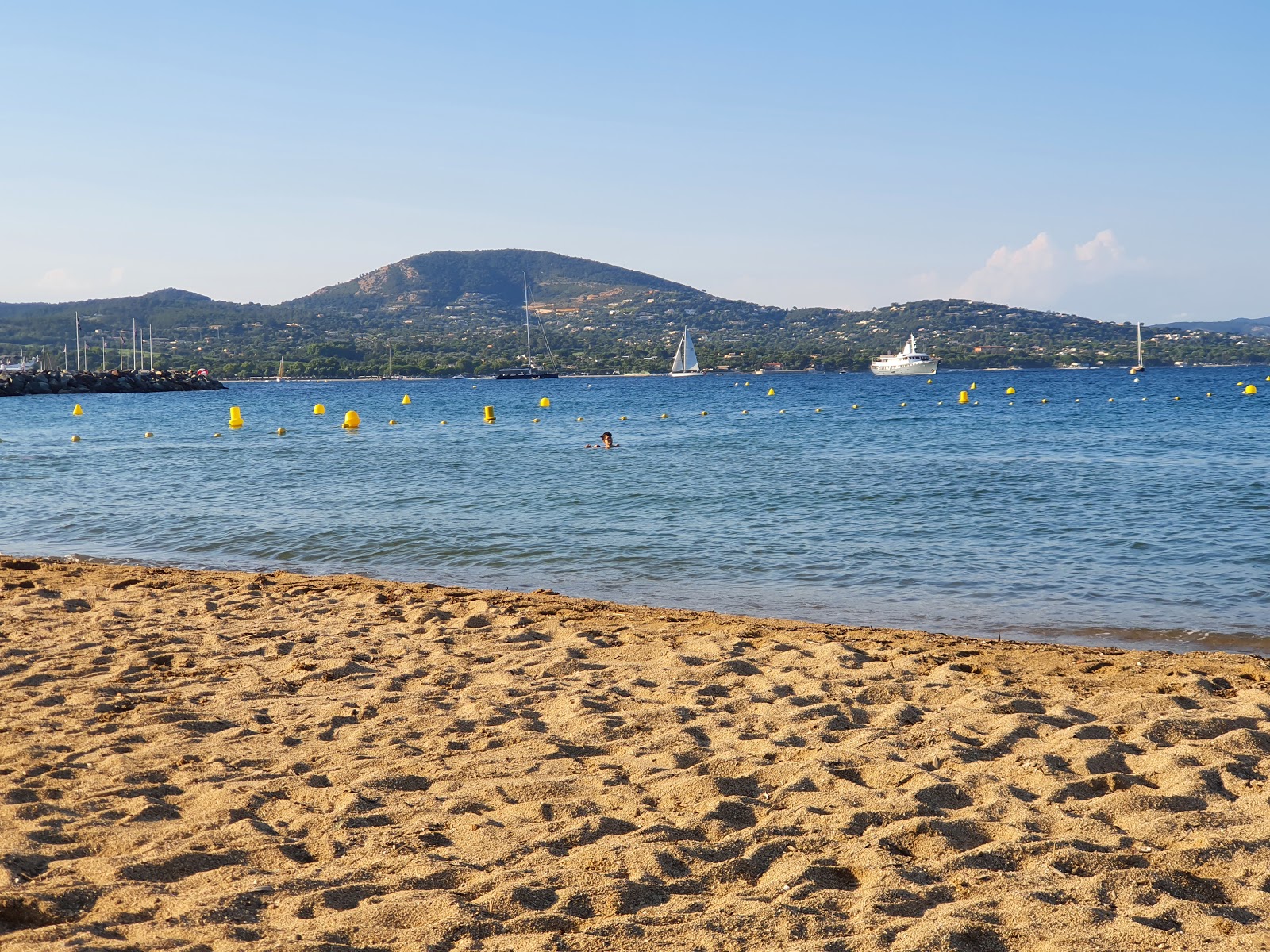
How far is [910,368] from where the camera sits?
122 meters

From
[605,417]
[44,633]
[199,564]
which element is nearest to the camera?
[44,633]

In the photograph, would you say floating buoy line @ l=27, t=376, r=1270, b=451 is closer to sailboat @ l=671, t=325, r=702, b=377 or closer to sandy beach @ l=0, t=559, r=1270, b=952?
sandy beach @ l=0, t=559, r=1270, b=952

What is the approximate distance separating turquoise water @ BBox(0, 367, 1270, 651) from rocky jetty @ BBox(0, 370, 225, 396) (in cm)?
5117

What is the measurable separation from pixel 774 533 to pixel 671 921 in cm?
1156

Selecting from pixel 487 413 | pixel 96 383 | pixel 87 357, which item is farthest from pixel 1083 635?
pixel 87 357

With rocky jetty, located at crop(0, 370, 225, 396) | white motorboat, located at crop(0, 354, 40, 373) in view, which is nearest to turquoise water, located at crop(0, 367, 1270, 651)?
rocky jetty, located at crop(0, 370, 225, 396)

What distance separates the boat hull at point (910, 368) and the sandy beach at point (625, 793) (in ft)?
386

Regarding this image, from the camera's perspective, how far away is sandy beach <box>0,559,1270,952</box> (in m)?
3.80

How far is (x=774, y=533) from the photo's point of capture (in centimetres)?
1520

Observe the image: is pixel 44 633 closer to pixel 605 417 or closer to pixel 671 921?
pixel 671 921

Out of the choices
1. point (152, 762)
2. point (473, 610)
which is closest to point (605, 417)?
point (473, 610)

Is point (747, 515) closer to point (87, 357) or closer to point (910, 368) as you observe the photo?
point (910, 368)

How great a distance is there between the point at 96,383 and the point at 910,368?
8605 cm

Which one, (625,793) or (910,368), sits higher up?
(910,368)
